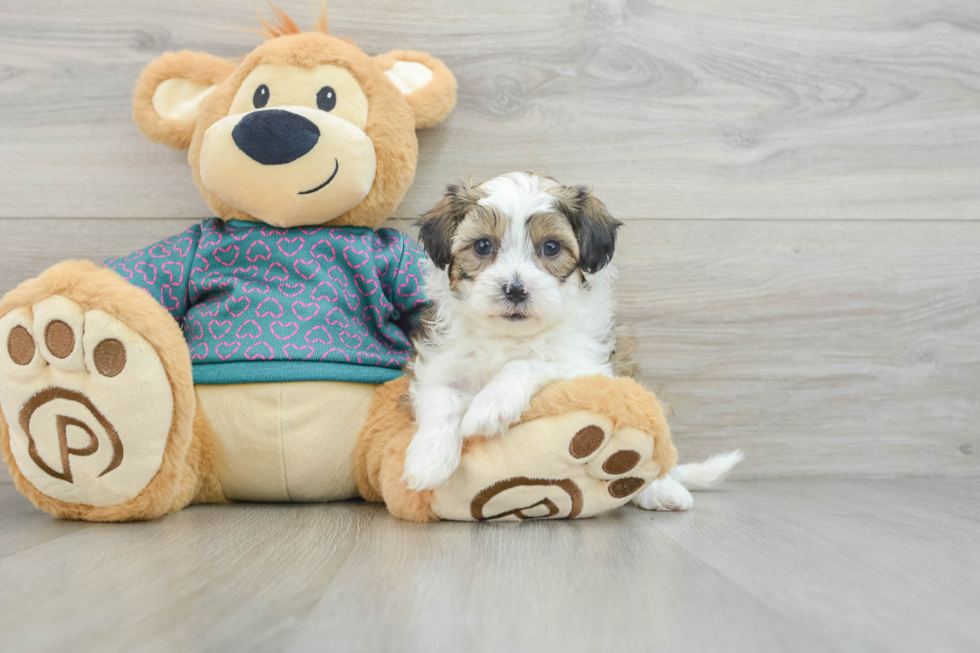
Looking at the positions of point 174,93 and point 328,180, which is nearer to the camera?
point 328,180

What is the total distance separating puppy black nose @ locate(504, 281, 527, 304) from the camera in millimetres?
1378

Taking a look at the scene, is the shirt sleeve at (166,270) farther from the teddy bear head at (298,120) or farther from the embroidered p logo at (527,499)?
the embroidered p logo at (527,499)

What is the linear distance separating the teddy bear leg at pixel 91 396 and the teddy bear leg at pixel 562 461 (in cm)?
50

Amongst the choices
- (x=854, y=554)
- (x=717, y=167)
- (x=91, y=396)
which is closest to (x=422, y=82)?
(x=717, y=167)

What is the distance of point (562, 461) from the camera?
1.32m

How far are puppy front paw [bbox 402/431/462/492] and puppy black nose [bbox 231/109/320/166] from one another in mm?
760

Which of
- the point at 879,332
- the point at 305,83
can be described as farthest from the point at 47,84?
the point at 879,332

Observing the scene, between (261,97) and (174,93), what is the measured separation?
32 cm

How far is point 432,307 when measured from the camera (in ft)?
5.66

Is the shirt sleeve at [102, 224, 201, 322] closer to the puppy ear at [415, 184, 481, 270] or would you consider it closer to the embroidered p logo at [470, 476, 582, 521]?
the puppy ear at [415, 184, 481, 270]

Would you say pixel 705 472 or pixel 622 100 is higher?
pixel 622 100

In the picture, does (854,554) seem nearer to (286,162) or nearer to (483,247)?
(483,247)

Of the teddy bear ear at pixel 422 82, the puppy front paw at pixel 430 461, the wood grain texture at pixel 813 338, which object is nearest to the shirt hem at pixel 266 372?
the puppy front paw at pixel 430 461

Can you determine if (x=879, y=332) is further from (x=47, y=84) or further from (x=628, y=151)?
(x=47, y=84)
